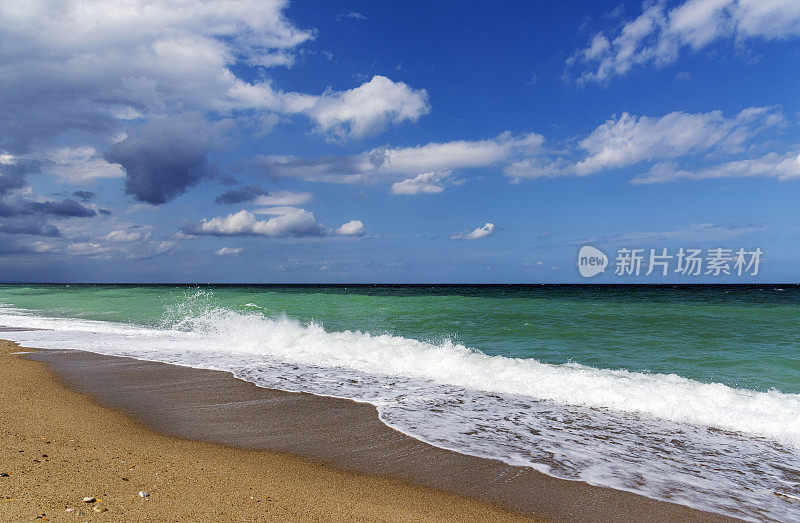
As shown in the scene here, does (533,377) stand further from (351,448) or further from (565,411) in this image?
(351,448)

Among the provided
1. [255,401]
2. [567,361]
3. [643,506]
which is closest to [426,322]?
[567,361]

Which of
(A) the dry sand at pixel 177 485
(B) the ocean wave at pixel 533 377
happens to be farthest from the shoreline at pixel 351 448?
(B) the ocean wave at pixel 533 377

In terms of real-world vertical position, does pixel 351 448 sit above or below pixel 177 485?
below

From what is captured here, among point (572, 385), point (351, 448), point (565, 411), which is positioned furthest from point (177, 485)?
point (572, 385)

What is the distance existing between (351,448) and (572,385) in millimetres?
4609

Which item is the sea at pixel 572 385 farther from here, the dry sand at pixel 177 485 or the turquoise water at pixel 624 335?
the dry sand at pixel 177 485

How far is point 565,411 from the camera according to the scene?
258 inches

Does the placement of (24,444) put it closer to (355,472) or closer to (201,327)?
(355,472)

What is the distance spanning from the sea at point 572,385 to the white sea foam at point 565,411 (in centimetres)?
2

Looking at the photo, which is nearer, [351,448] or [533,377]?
[351,448]

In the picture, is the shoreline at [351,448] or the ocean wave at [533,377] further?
the ocean wave at [533,377]

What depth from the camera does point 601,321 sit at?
17.9 m

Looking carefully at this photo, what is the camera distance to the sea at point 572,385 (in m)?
4.49

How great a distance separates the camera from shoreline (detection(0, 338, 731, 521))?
355cm
